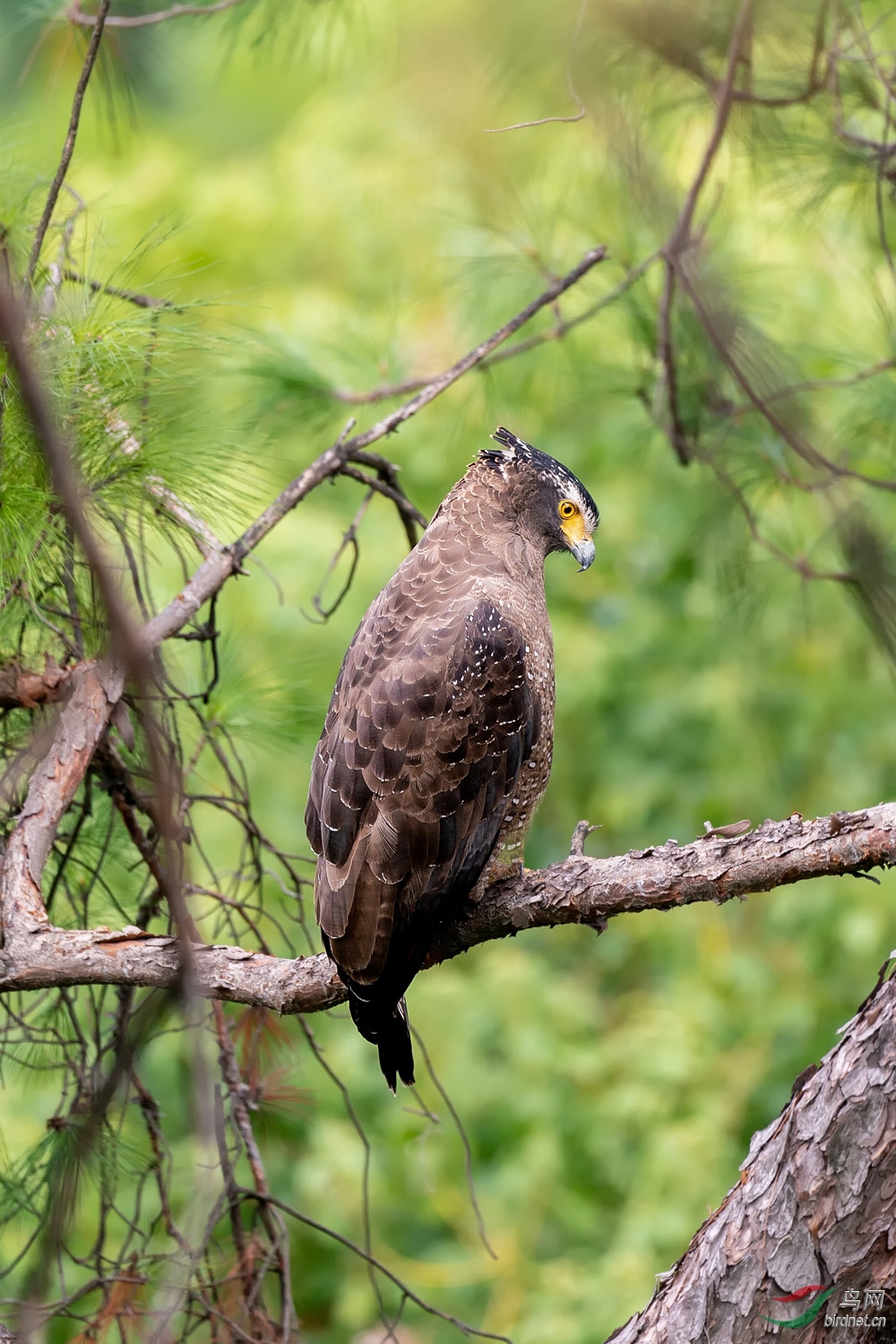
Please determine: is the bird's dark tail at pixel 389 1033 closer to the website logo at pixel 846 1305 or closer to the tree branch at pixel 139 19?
the website logo at pixel 846 1305

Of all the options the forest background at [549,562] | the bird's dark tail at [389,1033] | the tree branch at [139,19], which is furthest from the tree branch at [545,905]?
the tree branch at [139,19]

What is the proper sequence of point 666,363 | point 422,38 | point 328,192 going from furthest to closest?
point 328,192, point 666,363, point 422,38

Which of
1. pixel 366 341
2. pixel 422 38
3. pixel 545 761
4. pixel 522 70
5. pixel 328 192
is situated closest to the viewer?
pixel 422 38

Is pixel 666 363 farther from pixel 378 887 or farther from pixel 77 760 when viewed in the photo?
pixel 77 760

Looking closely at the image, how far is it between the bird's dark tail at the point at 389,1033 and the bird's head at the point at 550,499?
0.79m

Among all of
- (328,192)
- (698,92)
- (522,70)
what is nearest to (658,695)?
(328,192)

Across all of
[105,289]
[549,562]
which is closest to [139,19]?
[105,289]

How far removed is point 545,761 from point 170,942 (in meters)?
0.65

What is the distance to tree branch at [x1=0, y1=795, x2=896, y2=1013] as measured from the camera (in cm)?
145

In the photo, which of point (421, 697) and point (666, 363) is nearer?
point (421, 697)

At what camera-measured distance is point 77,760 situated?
1.89m

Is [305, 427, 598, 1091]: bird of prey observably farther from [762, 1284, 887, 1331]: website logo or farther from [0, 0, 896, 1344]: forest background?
[762, 1284, 887, 1331]: website logo

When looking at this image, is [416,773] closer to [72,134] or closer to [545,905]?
[545,905]

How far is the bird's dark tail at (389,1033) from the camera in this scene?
1918 mm
